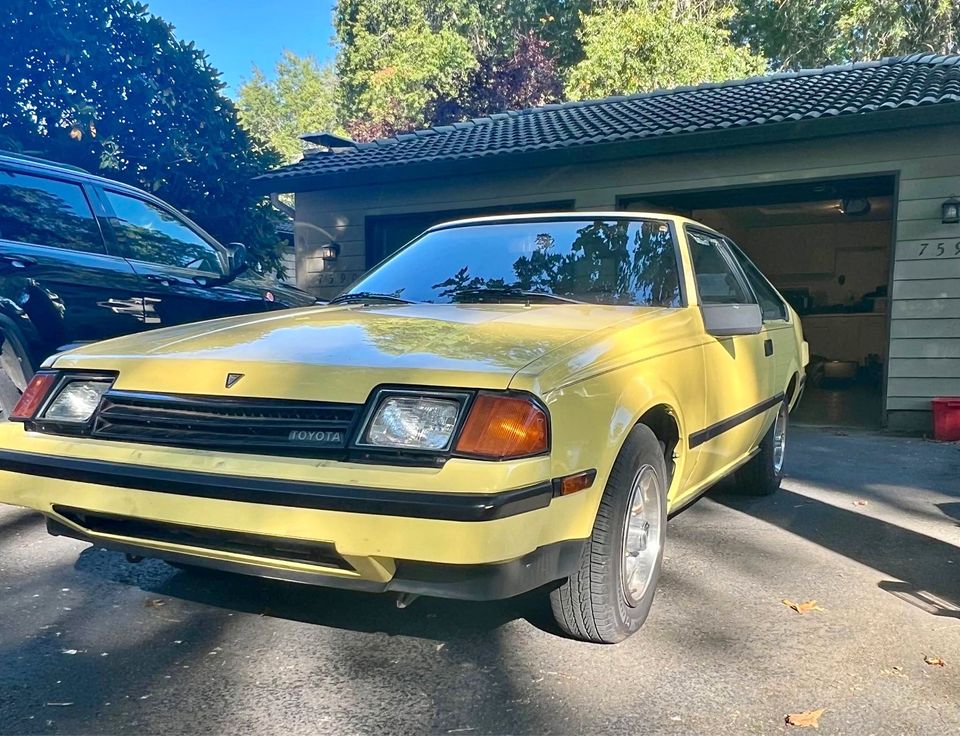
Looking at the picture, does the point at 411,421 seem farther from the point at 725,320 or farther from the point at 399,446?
the point at 725,320

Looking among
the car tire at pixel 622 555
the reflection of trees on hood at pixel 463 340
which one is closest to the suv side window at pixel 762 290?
the car tire at pixel 622 555

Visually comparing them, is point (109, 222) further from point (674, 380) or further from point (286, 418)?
point (674, 380)

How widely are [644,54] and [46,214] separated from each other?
20.5 metres

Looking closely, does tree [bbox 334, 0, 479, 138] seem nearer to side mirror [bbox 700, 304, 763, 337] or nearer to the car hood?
side mirror [bbox 700, 304, 763, 337]

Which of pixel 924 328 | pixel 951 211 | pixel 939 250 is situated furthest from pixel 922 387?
pixel 951 211

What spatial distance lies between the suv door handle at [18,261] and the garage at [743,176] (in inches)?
212

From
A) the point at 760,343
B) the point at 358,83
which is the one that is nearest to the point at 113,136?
the point at 760,343

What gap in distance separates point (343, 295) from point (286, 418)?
5.10 ft

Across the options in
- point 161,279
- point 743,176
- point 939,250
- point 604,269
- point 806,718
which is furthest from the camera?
point 743,176

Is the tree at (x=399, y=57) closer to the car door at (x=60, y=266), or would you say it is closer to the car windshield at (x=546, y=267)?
the car door at (x=60, y=266)

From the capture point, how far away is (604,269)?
10.9 ft

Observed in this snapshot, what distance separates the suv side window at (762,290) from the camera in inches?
174

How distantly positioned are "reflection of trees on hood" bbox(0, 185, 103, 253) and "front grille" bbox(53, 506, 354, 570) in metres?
2.46

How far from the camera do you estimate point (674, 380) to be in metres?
2.83
